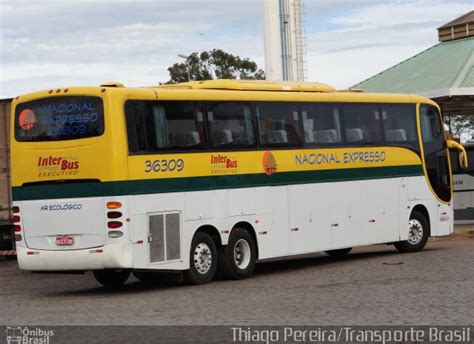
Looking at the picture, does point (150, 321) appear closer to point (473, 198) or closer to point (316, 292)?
point (316, 292)

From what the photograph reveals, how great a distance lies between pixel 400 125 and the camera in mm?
24531

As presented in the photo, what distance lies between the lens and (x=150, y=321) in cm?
1389

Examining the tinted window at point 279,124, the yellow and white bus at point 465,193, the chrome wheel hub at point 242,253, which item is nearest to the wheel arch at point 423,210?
the tinted window at point 279,124

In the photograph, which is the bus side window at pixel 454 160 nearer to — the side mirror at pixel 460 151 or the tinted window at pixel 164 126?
the side mirror at pixel 460 151

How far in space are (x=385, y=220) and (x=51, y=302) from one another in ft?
29.5

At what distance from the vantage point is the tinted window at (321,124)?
21.9m

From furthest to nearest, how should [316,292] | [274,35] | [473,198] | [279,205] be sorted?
[274,35]
[473,198]
[279,205]
[316,292]

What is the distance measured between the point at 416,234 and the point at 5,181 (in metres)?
9.78

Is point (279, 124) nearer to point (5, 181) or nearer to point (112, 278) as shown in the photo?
point (112, 278)

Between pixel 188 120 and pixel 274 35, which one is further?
pixel 274 35

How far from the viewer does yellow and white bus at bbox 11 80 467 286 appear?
713 inches

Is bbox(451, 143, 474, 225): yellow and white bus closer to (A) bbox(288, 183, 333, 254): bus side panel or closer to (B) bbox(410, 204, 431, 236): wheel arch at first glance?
(B) bbox(410, 204, 431, 236): wheel arch

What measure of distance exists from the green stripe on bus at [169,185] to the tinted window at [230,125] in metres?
0.59

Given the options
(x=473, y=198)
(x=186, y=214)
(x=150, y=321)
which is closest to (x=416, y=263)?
(x=186, y=214)
